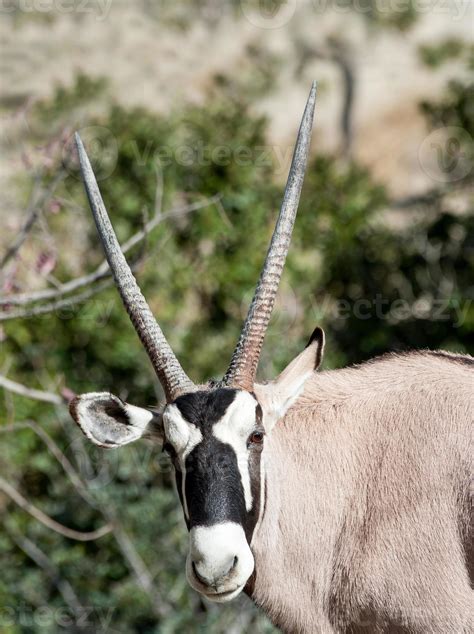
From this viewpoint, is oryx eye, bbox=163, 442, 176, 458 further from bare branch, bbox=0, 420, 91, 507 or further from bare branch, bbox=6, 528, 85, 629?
bare branch, bbox=6, 528, 85, 629

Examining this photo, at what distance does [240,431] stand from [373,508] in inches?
30.1

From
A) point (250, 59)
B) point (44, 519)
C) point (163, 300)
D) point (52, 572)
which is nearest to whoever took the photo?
point (44, 519)

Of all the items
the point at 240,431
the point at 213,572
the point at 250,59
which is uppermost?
the point at 240,431

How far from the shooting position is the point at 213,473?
13.6 feet

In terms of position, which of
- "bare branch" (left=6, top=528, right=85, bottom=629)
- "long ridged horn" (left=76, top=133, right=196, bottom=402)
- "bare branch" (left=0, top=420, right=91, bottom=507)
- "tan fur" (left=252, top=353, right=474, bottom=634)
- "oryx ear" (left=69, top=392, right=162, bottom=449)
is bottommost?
"bare branch" (left=6, top=528, right=85, bottom=629)

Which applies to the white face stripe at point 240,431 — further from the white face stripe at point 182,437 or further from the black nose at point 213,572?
the black nose at point 213,572

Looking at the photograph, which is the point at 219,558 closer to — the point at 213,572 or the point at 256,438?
the point at 213,572

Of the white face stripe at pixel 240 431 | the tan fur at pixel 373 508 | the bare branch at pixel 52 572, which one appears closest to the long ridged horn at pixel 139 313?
the white face stripe at pixel 240 431

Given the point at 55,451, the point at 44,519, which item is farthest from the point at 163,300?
the point at 44,519

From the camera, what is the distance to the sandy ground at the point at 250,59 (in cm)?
2116

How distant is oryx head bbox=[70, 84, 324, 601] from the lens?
406cm

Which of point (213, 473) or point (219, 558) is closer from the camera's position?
point (219, 558)

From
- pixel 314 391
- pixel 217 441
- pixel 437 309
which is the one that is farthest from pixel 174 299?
pixel 217 441

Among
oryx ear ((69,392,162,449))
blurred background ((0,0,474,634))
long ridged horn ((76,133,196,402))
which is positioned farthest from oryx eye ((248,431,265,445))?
blurred background ((0,0,474,634))
